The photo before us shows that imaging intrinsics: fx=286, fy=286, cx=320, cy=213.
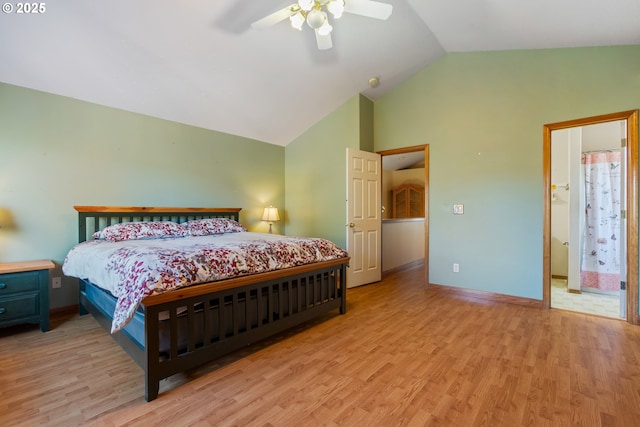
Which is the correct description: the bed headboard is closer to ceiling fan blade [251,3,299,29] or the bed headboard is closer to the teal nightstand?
the teal nightstand

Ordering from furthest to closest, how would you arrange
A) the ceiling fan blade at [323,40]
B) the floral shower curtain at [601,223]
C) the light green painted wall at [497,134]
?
the floral shower curtain at [601,223] < the light green painted wall at [497,134] < the ceiling fan blade at [323,40]

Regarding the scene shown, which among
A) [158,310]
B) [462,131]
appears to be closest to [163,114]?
[158,310]

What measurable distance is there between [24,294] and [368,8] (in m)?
3.76

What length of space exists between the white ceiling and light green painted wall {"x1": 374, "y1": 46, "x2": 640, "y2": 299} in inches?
A: 8.2

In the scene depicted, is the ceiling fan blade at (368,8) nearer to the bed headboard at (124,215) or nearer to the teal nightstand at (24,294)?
the bed headboard at (124,215)

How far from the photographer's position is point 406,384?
1.82 metres

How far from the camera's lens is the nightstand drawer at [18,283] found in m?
2.43

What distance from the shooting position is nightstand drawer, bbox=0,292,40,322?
95.8 inches

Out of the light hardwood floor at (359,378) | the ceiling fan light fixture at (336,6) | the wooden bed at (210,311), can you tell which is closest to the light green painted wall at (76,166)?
the wooden bed at (210,311)

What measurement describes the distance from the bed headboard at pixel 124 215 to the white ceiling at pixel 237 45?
4.01 feet

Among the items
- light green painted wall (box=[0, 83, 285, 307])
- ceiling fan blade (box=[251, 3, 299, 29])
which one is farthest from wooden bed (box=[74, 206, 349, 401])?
ceiling fan blade (box=[251, 3, 299, 29])

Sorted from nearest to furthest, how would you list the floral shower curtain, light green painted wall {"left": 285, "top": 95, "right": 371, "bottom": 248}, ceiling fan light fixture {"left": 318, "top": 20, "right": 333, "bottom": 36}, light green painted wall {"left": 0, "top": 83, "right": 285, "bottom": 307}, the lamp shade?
ceiling fan light fixture {"left": 318, "top": 20, "right": 333, "bottom": 36}
light green painted wall {"left": 0, "top": 83, "right": 285, "bottom": 307}
the floral shower curtain
light green painted wall {"left": 285, "top": 95, "right": 371, "bottom": 248}
the lamp shade

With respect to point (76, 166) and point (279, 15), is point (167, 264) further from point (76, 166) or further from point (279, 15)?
point (76, 166)

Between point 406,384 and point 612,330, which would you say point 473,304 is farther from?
point 406,384
